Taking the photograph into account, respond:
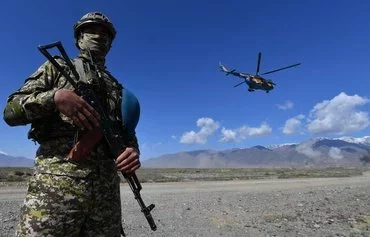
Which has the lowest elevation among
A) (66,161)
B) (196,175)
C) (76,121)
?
(66,161)

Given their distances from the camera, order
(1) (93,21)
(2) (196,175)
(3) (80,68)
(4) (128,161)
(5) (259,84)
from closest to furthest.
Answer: (4) (128,161)
(3) (80,68)
(1) (93,21)
(5) (259,84)
(2) (196,175)

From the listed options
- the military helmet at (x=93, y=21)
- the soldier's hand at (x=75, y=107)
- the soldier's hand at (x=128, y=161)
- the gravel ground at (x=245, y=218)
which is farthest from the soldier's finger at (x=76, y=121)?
the gravel ground at (x=245, y=218)

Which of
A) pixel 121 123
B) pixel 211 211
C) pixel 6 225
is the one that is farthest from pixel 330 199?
pixel 121 123

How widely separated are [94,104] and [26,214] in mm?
904

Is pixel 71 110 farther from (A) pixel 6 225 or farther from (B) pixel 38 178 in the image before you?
(A) pixel 6 225

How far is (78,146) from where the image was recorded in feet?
9.62

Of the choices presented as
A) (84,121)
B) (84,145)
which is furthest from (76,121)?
(84,145)

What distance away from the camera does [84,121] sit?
290 cm

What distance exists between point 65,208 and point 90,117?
0.65 meters

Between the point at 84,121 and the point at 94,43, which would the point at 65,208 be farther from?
the point at 94,43

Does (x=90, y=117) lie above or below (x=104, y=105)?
below

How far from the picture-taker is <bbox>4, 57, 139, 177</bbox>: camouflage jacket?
282 cm

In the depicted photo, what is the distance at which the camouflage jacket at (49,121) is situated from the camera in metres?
2.82

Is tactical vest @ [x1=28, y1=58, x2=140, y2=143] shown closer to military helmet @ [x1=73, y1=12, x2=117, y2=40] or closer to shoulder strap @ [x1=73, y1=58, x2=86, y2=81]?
shoulder strap @ [x1=73, y1=58, x2=86, y2=81]
